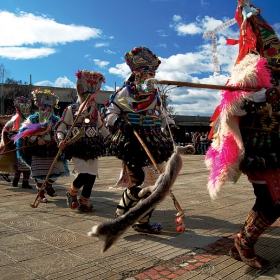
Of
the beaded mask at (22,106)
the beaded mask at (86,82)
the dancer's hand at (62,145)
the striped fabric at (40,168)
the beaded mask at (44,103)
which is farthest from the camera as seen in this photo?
the beaded mask at (22,106)

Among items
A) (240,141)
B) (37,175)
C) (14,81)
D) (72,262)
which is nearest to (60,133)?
(37,175)

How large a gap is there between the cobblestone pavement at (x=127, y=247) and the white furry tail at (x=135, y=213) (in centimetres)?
82

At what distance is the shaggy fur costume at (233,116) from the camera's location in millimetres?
2758

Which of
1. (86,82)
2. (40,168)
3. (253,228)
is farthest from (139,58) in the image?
(40,168)

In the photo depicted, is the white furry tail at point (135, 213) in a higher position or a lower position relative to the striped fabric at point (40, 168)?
higher

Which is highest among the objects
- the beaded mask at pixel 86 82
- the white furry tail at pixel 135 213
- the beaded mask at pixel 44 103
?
the beaded mask at pixel 86 82

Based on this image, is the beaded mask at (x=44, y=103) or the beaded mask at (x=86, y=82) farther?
the beaded mask at (x=44, y=103)

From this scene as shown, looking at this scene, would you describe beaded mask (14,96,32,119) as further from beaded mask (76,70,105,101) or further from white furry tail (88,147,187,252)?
white furry tail (88,147,187,252)

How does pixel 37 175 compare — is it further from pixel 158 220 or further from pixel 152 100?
pixel 152 100

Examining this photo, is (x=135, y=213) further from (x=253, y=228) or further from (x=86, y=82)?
(x=86, y=82)

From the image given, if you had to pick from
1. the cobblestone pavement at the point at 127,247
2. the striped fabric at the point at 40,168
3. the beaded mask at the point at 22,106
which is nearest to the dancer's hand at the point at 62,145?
the cobblestone pavement at the point at 127,247

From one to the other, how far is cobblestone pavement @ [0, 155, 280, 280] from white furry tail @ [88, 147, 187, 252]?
32.1 inches

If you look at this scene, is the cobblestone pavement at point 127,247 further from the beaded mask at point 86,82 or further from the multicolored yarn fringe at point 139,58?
the multicolored yarn fringe at point 139,58

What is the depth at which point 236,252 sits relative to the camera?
10.1 feet
